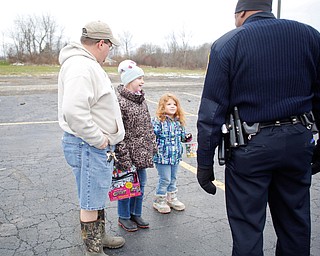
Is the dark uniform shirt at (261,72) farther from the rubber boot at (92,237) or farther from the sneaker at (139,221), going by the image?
the sneaker at (139,221)

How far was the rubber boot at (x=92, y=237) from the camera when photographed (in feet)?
9.48

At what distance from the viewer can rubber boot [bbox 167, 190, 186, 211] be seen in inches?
156

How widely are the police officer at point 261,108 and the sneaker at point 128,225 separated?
1334 mm

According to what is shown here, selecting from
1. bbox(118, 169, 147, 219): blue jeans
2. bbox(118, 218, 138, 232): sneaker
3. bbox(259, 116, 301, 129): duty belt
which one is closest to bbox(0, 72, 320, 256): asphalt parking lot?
bbox(118, 218, 138, 232): sneaker

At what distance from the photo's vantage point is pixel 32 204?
161 inches

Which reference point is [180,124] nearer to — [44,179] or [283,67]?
[283,67]

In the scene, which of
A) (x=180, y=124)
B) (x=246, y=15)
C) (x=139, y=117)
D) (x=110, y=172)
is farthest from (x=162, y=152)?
(x=246, y=15)

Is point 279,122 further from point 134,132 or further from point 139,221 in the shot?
point 139,221

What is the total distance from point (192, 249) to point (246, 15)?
2.04m

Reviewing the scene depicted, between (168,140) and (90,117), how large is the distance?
55.1 inches

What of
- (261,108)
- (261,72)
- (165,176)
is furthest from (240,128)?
(165,176)

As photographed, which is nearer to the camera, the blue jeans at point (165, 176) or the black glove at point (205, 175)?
the black glove at point (205, 175)

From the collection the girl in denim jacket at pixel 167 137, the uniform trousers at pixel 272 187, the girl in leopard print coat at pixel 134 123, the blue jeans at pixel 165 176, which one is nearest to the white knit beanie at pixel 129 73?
the girl in leopard print coat at pixel 134 123

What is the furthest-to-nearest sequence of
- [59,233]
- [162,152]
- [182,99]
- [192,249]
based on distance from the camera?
[182,99], [162,152], [59,233], [192,249]
